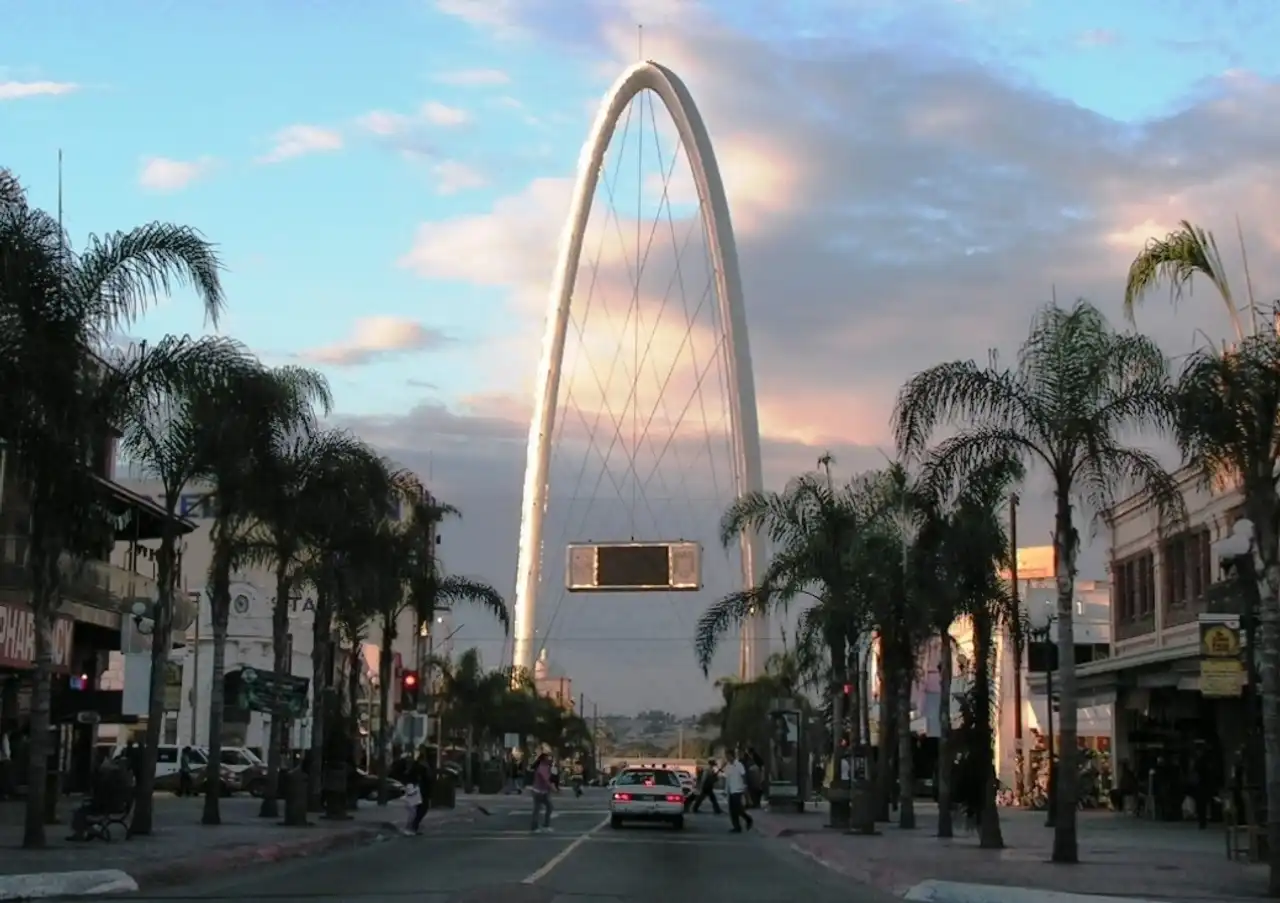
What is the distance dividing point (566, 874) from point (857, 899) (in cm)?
474

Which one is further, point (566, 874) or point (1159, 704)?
point (1159, 704)

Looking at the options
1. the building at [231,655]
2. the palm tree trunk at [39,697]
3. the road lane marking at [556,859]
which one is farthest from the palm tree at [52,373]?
Result: the building at [231,655]

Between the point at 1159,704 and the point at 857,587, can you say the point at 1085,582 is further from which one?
the point at 857,587

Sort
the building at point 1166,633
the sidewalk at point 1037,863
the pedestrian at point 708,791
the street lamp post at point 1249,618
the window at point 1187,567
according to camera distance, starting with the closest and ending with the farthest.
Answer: the sidewalk at point 1037,863, the street lamp post at point 1249,618, the building at point 1166,633, the window at point 1187,567, the pedestrian at point 708,791

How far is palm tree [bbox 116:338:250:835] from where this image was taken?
2648 centimetres

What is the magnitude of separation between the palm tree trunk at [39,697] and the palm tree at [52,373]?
0.01m

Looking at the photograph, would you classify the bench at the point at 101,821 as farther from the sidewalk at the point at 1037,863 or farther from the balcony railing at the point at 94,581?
the sidewalk at the point at 1037,863

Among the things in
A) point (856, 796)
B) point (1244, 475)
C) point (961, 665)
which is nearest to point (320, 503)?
point (856, 796)

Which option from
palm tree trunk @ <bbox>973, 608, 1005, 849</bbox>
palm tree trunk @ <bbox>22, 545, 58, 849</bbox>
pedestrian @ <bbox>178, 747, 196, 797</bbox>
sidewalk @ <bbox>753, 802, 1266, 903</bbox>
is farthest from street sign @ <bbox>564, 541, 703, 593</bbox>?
palm tree trunk @ <bbox>22, 545, 58, 849</bbox>

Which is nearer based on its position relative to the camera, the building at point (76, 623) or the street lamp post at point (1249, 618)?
the street lamp post at point (1249, 618)

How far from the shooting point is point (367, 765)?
8719cm

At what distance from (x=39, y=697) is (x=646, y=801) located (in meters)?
18.7

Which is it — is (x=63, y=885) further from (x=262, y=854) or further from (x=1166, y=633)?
(x=1166, y=633)

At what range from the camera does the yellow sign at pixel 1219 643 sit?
853 inches
